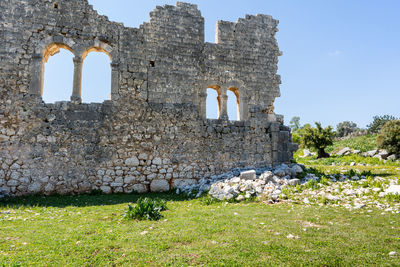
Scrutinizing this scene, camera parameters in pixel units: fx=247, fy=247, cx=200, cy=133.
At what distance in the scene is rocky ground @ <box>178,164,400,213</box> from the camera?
6.57 metres

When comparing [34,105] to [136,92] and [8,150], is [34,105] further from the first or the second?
[136,92]

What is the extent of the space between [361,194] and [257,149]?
166 inches

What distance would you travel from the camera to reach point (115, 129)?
886cm

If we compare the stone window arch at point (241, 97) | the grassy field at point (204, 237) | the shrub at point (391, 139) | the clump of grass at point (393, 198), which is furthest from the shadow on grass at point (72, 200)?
the shrub at point (391, 139)

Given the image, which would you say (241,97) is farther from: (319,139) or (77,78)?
(319,139)

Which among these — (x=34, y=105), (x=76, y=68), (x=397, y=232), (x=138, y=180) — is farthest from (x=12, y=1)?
(x=397, y=232)

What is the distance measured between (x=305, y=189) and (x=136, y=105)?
21.4 ft

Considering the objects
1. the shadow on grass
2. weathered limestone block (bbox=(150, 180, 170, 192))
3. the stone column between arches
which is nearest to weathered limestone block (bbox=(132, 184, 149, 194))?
weathered limestone block (bbox=(150, 180, 170, 192))

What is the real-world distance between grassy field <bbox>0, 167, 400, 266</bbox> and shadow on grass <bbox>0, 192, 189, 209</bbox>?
1.77 ft

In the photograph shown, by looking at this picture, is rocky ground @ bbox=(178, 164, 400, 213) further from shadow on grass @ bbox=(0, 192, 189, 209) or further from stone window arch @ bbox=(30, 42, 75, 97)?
stone window arch @ bbox=(30, 42, 75, 97)

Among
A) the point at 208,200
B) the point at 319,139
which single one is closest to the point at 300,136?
the point at 319,139

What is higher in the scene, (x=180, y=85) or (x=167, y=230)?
(x=180, y=85)

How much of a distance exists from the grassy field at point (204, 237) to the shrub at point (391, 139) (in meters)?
17.7

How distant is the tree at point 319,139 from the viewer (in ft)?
76.4
